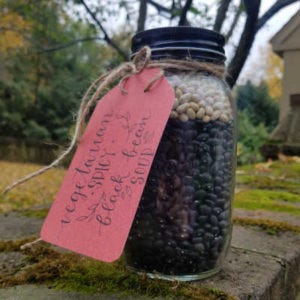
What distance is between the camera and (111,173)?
51cm

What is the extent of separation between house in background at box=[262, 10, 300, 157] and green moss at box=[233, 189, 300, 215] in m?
0.54

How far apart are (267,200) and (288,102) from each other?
1.63 metres

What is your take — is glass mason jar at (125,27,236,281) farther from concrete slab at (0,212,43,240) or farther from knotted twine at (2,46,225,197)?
concrete slab at (0,212,43,240)

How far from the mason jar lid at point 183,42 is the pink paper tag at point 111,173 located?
37 mm

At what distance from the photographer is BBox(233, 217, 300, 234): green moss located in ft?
2.67

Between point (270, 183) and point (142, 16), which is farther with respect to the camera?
point (142, 16)

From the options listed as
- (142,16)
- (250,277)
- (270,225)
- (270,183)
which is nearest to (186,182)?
(250,277)

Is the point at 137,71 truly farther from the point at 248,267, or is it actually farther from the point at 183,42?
the point at 248,267

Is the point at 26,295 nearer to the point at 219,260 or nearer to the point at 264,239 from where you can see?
the point at 219,260

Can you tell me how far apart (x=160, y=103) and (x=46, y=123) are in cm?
782

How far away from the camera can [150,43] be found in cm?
56

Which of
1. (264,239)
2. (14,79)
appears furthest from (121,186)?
(14,79)

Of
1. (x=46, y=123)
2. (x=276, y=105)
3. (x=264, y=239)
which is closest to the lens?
(x=264, y=239)

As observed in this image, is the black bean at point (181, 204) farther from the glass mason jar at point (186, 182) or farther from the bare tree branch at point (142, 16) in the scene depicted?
the bare tree branch at point (142, 16)
